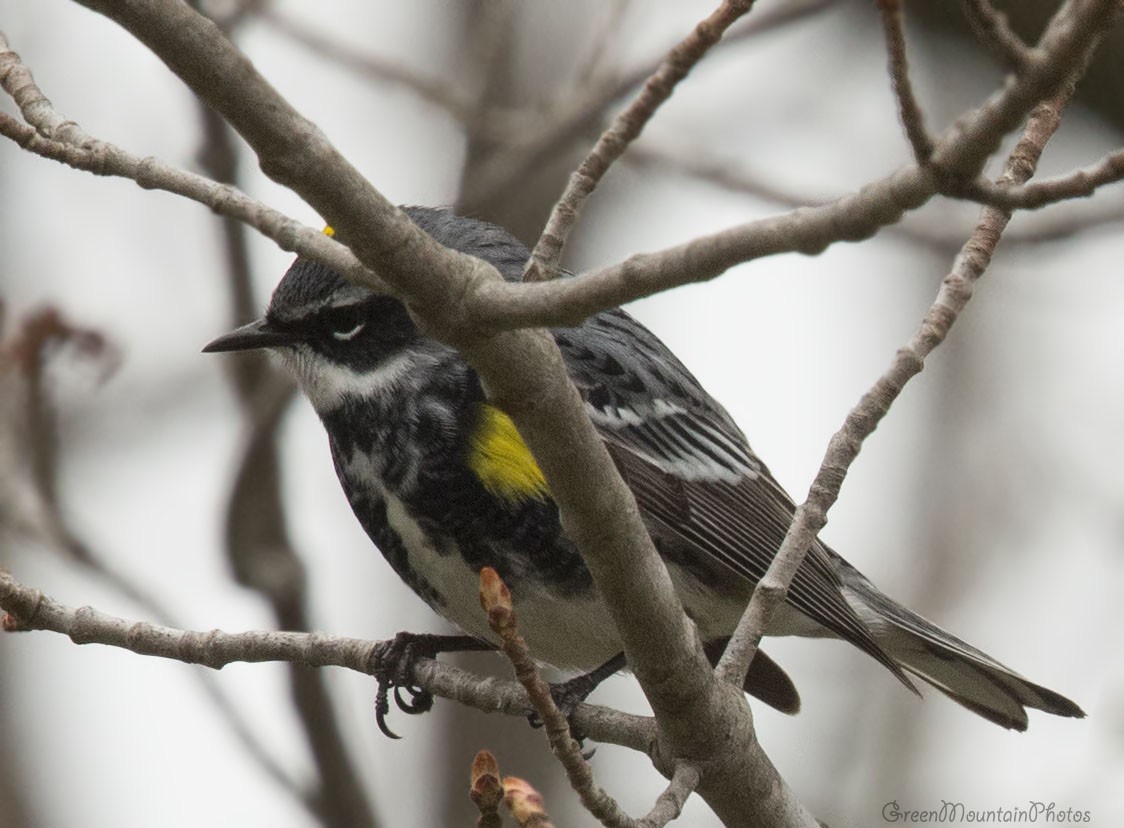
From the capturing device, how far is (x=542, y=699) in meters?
2.52

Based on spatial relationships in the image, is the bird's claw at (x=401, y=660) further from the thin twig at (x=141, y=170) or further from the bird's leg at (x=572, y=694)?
the thin twig at (x=141, y=170)

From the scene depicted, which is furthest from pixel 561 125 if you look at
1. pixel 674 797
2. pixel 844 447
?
pixel 674 797

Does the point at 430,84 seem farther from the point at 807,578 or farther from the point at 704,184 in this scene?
the point at 807,578

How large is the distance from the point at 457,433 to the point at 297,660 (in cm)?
73

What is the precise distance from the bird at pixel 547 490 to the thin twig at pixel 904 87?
1.83 meters

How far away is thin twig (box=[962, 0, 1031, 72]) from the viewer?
71.3 inches

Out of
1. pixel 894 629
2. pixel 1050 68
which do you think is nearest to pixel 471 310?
pixel 1050 68

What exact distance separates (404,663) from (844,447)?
1408 millimetres

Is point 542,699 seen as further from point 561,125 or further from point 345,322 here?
point 561,125

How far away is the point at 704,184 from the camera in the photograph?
5672 mm

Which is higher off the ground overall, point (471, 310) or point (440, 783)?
point (471, 310)

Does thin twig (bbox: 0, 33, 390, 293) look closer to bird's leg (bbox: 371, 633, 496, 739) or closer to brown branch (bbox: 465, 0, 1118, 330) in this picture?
brown branch (bbox: 465, 0, 1118, 330)

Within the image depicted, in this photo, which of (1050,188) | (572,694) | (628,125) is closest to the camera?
(1050,188)

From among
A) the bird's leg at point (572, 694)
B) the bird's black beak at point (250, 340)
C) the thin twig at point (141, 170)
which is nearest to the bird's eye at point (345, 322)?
the bird's black beak at point (250, 340)
